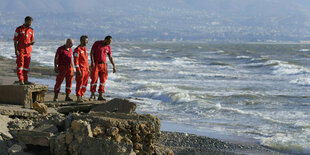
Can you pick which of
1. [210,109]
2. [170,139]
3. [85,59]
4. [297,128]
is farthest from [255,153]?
[210,109]

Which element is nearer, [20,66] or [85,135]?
[85,135]

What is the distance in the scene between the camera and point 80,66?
1059 centimetres

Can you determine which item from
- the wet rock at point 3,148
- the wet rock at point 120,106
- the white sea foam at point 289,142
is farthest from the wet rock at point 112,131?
the white sea foam at point 289,142

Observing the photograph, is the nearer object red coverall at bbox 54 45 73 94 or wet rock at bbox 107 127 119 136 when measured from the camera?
wet rock at bbox 107 127 119 136

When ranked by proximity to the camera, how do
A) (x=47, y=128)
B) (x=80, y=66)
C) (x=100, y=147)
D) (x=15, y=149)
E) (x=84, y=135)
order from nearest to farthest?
1. (x=100, y=147)
2. (x=84, y=135)
3. (x=15, y=149)
4. (x=47, y=128)
5. (x=80, y=66)

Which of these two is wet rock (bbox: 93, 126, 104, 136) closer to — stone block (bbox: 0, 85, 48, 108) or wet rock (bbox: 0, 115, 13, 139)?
wet rock (bbox: 0, 115, 13, 139)

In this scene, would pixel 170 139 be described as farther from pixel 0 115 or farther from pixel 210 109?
pixel 210 109

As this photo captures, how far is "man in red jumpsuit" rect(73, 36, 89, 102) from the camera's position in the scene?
10398mm

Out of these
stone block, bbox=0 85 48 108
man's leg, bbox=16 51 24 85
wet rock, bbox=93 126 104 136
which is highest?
man's leg, bbox=16 51 24 85

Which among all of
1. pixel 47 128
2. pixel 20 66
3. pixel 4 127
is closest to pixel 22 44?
pixel 20 66

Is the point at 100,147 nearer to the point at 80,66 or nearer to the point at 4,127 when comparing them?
the point at 4,127

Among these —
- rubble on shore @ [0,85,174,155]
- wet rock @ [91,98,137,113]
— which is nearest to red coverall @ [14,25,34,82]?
wet rock @ [91,98,137,113]

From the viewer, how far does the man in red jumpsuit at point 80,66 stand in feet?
34.1

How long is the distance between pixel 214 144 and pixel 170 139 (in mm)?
810
